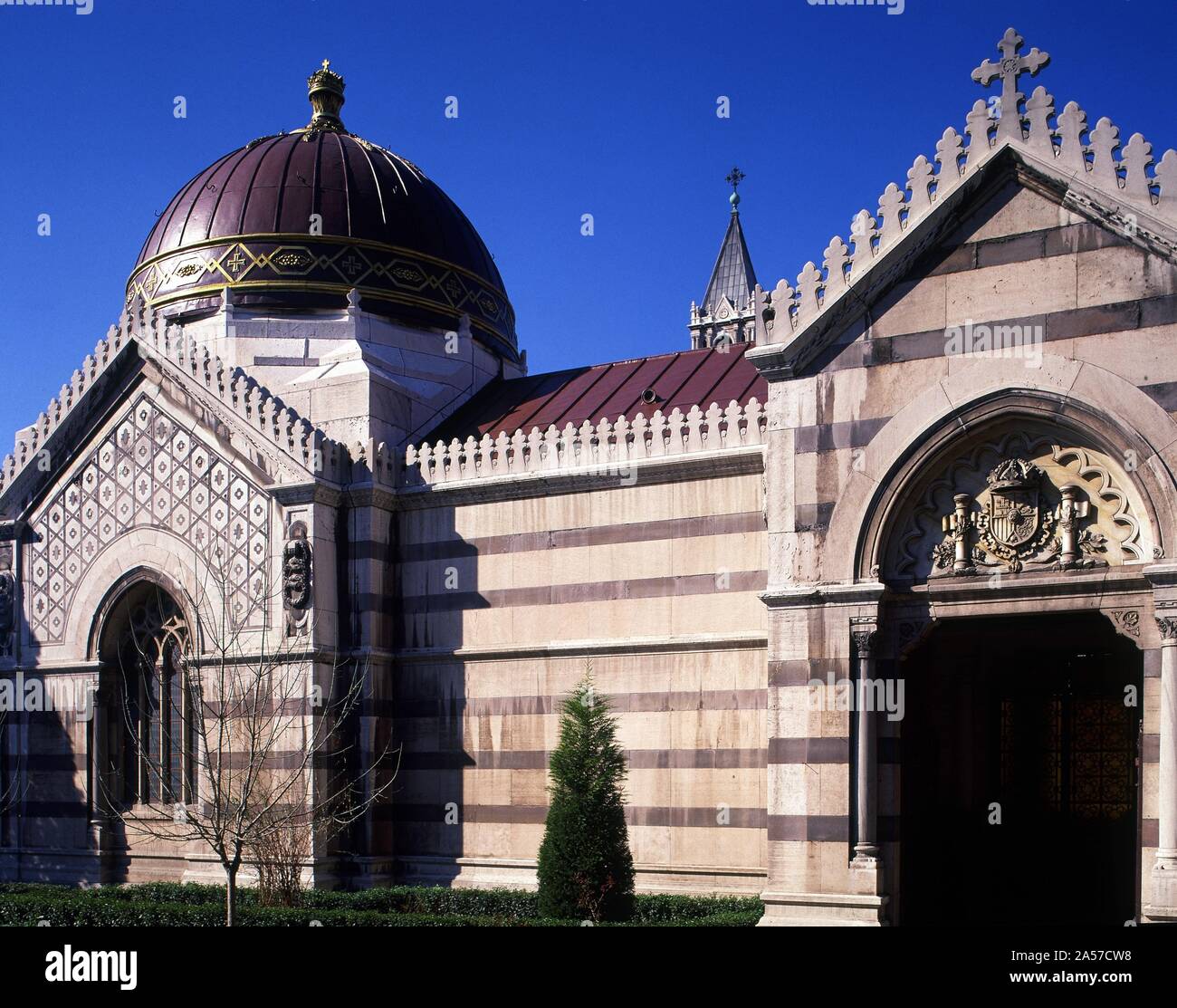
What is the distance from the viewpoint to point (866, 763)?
65.6ft

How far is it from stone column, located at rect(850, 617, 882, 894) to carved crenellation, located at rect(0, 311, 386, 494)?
11.6 m

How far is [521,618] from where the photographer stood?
1074 inches

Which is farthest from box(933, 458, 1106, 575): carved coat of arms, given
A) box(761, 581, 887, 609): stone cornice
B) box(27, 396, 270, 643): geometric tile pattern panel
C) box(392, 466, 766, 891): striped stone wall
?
box(27, 396, 270, 643): geometric tile pattern panel

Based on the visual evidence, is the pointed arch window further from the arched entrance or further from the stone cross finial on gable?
the stone cross finial on gable

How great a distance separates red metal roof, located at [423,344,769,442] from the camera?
29266 mm

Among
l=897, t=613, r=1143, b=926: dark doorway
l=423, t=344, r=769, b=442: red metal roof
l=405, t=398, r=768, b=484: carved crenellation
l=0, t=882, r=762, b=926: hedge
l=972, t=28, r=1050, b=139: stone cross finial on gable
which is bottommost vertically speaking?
l=0, t=882, r=762, b=926: hedge

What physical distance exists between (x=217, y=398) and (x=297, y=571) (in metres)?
4.25

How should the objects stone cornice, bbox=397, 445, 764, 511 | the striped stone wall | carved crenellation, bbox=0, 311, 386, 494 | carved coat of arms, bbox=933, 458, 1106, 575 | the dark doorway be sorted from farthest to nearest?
carved crenellation, bbox=0, 311, 386, 494 < stone cornice, bbox=397, 445, 764, 511 < the striped stone wall < the dark doorway < carved coat of arms, bbox=933, 458, 1106, 575

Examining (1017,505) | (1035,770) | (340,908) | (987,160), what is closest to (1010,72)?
(987,160)

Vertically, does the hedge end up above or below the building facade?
below

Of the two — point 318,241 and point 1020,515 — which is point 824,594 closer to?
point 1020,515

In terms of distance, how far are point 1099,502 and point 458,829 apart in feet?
44.5

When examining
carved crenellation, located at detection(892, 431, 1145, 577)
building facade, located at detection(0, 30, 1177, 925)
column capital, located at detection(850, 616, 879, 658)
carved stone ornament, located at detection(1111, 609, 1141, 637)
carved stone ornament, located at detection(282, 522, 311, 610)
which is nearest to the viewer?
carved stone ornament, located at detection(1111, 609, 1141, 637)
